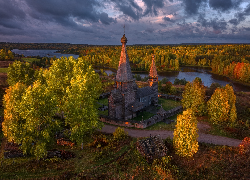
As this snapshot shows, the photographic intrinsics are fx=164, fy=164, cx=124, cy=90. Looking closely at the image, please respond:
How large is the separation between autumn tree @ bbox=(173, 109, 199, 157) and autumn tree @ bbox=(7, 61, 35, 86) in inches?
1453

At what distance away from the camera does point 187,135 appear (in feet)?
62.7

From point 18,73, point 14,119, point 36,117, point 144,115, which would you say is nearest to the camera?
point 36,117

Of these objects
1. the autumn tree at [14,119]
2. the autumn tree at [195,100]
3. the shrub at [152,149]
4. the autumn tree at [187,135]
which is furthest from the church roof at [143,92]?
the autumn tree at [14,119]

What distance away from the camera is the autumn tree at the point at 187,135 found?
19109 millimetres

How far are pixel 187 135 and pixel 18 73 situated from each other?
39468mm

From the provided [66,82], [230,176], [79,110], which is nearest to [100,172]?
[79,110]

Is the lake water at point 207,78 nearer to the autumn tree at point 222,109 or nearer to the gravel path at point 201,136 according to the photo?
the autumn tree at point 222,109

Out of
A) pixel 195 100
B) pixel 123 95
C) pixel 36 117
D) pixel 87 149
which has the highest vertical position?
pixel 36 117

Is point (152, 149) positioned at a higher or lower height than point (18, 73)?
lower

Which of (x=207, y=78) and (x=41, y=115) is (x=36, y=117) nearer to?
(x=41, y=115)

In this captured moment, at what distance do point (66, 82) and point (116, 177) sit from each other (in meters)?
19.9

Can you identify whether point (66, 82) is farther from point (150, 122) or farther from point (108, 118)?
point (150, 122)

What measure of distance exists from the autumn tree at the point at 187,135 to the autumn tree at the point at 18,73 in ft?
121

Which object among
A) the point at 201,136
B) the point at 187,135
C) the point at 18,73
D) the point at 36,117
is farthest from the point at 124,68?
the point at 18,73
